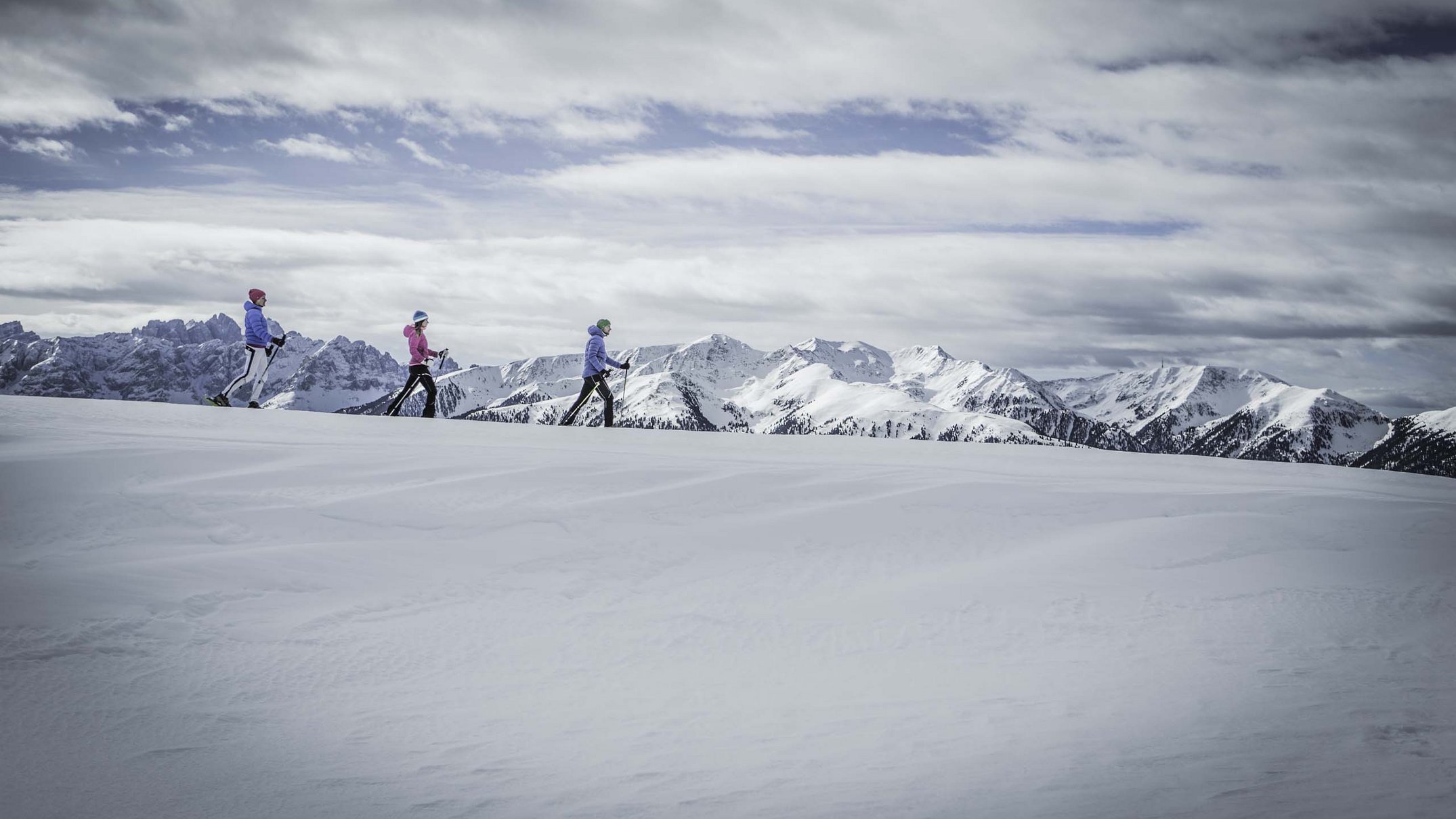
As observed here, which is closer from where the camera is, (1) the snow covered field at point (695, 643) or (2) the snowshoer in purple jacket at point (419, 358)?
(1) the snow covered field at point (695, 643)

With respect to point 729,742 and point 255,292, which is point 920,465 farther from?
point 255,292

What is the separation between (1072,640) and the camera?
580cm

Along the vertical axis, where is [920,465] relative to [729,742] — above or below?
above

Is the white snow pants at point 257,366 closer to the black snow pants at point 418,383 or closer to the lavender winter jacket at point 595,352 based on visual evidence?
the black snow pants at point 418,383

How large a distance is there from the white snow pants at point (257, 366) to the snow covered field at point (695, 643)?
8.90m

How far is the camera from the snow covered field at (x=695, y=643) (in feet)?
13.1

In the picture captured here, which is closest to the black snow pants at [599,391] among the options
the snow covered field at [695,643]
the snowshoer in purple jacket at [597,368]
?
the snowshoer in purple jacket at [597,368]

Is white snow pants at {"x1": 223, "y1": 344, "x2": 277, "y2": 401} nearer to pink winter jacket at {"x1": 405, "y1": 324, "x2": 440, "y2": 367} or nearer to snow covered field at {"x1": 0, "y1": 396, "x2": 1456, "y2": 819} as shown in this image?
pink winter jacket at {"x1": 405, "y1": 324, "x2": 440, "y2": 367}

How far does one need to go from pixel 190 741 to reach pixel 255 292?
16744 mm

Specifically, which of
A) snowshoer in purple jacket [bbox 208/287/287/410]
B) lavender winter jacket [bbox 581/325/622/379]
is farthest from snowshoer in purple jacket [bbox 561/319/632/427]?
snowshoer in purple jacket [bbox 208/287/287/410]

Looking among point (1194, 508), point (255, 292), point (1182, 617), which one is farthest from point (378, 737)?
point (255, 292)

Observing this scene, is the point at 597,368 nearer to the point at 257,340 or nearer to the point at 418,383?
Answer: the point at 418,383

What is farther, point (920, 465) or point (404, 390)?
point (404, 390)

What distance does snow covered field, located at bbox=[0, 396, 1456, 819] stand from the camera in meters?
4.00
